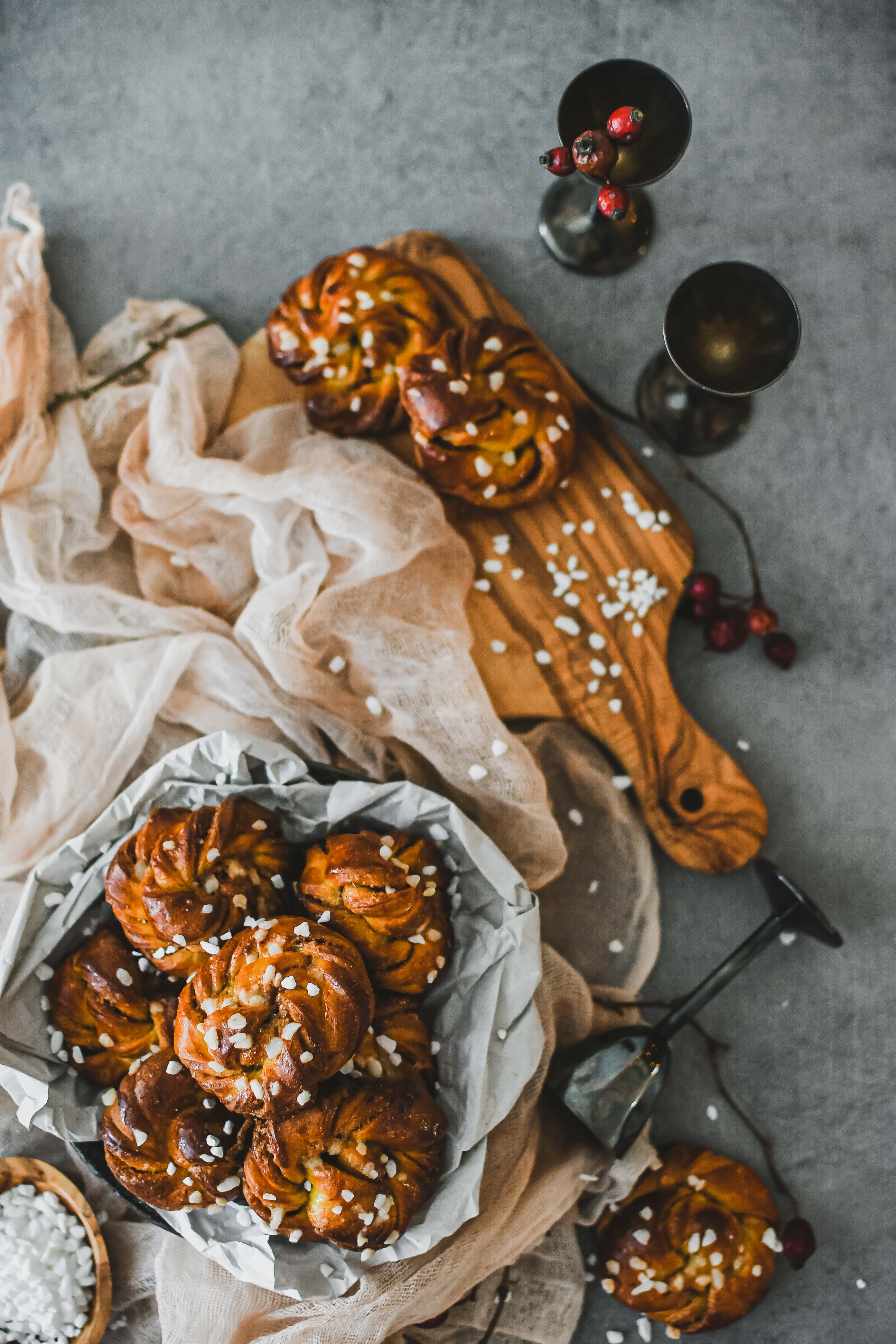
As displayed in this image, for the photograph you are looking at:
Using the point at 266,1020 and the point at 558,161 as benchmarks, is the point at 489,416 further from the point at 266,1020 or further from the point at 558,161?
the point at 266,1020

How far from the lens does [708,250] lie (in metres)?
1.78

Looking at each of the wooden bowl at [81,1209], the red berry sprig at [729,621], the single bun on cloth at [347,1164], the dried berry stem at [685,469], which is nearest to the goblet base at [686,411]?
the dried berry stem at [685,469]

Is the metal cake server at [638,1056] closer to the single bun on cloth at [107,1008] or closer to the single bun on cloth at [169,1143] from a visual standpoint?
the single bun on cloth at [169,1143]

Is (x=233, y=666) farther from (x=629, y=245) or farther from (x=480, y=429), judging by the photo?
(x=629, y=245)

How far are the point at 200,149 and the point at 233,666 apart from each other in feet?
3.61

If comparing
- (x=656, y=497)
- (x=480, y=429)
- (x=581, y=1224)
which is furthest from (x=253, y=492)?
(x=581, y=1224)

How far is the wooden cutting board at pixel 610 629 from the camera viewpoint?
1627 mm

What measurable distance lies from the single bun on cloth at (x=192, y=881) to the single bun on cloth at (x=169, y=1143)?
16cm

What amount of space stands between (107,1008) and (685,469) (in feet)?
4.50

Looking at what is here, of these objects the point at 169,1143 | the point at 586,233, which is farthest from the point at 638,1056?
the point at 586,233

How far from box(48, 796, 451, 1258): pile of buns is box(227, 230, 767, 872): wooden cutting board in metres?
0.42

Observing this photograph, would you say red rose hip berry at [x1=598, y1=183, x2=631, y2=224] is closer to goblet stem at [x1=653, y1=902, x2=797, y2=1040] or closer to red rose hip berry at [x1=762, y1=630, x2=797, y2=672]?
red rose hip berry at [x1=762, y1=630, x2=797, y2=672]

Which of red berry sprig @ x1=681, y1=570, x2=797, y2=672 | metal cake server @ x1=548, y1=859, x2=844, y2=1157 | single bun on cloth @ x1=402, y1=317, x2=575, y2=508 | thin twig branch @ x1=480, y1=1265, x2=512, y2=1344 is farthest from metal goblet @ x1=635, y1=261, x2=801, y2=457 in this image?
thin twig branch @ x1=480, y1=1265, x2=512, y2=1344

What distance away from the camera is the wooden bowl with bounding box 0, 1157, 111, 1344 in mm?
1519
